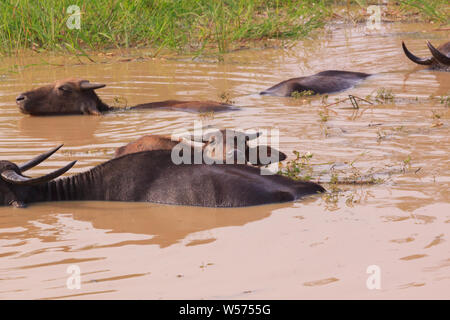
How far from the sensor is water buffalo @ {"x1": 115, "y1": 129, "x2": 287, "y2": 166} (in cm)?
562

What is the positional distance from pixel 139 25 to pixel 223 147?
20.1ft

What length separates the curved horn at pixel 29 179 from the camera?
4.57 m

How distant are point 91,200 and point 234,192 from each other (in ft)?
3.07

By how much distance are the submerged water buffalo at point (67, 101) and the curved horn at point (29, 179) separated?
314cm

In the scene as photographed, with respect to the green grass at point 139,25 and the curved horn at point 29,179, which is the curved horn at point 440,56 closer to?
the green grass at point 139,25

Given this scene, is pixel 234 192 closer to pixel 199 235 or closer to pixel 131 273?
pixel 199 235

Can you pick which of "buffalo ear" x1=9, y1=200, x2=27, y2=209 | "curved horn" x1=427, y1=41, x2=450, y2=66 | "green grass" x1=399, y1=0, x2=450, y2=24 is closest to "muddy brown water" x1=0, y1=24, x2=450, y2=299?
"buffalo ear" x1=9, y1=200, x2=27, y2=209

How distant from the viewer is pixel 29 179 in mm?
4676

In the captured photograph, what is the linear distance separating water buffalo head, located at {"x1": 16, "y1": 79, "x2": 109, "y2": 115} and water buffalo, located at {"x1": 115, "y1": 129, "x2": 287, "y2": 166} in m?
2.22

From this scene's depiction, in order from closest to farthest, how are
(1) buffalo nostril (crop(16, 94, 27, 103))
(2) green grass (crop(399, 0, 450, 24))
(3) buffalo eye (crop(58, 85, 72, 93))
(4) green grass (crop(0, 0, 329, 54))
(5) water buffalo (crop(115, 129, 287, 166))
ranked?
(5) water buffalo (crop(115, 129, 287, 166)) → (1) buffalo nostril (crop(16, 94, 27, 103)) → (3) buffalo eye (crop(58, 85, 72, 93)) → (4) green grass (crop(0, 0, 329, 54)) → (2) green grass (crop(399, 0, 450, 24))

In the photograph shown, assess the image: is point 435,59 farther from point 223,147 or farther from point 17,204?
point 17,204

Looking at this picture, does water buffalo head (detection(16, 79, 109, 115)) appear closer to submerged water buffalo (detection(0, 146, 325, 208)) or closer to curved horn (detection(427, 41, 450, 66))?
submerged water buffalo (detection(0, 146, 325, 208))

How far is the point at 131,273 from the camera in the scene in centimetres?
367
